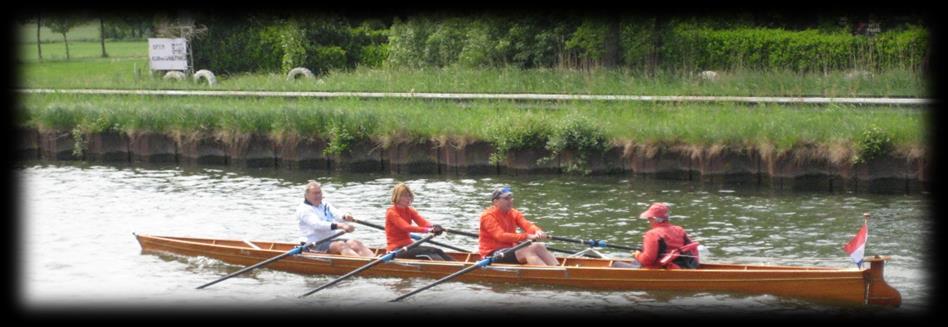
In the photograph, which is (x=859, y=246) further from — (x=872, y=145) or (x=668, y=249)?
(x=872, y=145)

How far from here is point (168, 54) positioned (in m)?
48.6

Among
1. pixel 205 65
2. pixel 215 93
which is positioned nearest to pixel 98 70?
pixel 205 65

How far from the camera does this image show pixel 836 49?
40.3m

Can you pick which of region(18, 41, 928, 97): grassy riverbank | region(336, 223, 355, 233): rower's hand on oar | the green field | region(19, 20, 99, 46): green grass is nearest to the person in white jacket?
region(336, 223, 355, 233): rower's hand on oar

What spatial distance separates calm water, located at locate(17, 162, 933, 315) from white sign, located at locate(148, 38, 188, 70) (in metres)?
14.2

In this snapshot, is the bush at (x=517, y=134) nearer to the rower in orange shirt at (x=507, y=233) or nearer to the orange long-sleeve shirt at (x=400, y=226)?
the orange long-sleeve shirt at (x=400, y=226)

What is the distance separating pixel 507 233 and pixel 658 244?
2236 millimetres

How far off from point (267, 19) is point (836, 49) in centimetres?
2240

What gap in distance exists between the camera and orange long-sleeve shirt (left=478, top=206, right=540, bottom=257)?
18688 mm

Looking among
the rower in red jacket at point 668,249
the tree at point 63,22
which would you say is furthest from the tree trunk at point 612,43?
the tree at point 63,22

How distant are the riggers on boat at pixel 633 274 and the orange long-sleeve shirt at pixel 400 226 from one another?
29cm

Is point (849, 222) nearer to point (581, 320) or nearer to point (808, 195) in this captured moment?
point (808, 195)

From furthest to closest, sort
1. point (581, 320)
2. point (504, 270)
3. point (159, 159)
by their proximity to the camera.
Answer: point (159, 159) → point (504, 270) → point (581, 320)

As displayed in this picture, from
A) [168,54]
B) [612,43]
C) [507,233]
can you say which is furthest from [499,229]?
[168,54]
